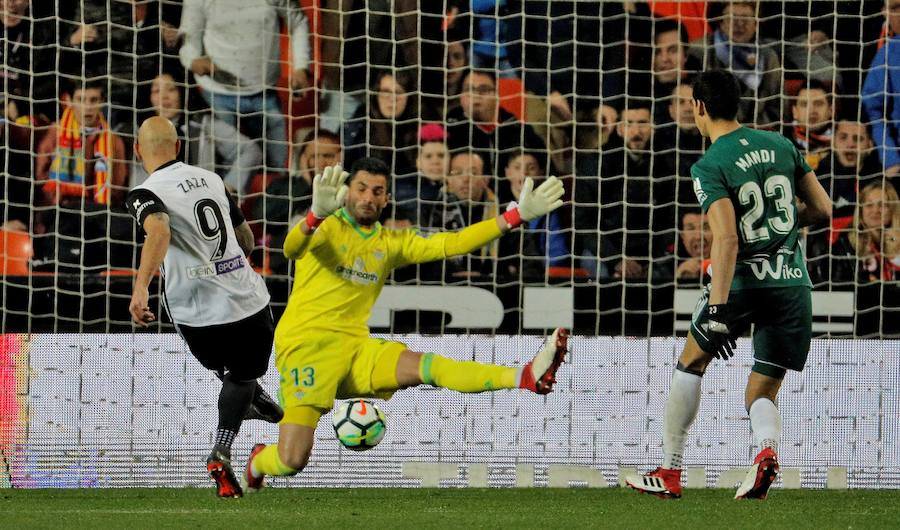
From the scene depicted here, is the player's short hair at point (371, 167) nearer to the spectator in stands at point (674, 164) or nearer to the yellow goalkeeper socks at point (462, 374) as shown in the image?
the yellow goalkeeper socks at point (462, 374)

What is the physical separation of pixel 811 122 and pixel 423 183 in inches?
98.2

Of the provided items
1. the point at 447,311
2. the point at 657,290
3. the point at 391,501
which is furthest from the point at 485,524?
the point at 657,290

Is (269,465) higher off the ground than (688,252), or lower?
lower

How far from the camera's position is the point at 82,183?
851 cm

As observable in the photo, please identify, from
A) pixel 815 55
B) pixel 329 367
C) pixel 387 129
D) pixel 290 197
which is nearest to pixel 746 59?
pixel 815 55

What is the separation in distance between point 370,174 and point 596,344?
6.65ft

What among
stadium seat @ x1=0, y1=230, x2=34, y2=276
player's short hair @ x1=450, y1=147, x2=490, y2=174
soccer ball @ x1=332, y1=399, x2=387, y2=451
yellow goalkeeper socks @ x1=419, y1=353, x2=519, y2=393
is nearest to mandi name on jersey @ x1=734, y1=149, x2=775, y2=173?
yellow goalkeeper socks @ x1=419, y1=353, x2=519, y2=393

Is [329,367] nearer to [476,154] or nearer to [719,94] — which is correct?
[719,94]

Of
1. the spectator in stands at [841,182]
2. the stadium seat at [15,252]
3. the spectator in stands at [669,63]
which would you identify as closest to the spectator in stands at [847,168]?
the spectator in stands at [841,182]

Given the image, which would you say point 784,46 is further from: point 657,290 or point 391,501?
point 391,501

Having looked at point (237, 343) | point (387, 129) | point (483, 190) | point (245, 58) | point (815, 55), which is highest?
point (815, 55)

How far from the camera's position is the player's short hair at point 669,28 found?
30.1 feet

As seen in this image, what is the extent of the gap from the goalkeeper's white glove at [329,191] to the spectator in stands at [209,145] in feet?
11.1

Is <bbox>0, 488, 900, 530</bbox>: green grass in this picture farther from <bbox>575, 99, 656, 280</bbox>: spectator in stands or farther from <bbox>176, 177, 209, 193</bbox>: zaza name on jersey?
<bbox>575, 99, 656, 280</bbox>: spectator in stands
